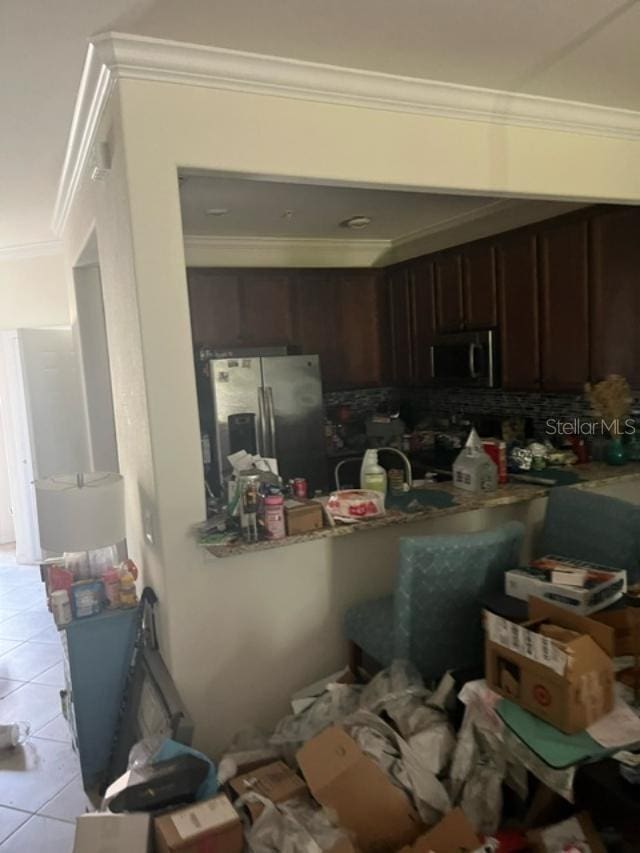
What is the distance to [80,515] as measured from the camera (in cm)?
243

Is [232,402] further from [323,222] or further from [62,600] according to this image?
[62,600]

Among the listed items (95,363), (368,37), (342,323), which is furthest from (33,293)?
(368,37)

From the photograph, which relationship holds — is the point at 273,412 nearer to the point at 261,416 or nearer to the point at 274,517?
the point at 261,416

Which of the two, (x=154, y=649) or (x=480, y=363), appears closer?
(x=154, y=649)

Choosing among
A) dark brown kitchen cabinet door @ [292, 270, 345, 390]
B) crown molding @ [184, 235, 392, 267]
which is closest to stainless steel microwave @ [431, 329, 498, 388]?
dark brown kitchen cabinet door @ [292, 270, 345, 390]

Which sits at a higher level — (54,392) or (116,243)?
(116,243)

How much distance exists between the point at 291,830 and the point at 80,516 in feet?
4.36

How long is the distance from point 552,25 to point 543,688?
198 cm

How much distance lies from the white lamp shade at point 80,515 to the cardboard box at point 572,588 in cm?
150

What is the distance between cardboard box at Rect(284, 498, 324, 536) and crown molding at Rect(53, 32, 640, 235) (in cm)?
144

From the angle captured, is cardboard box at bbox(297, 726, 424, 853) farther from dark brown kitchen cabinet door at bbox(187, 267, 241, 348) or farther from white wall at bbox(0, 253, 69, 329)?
white wall at bbox(0, 253, 69, 329)

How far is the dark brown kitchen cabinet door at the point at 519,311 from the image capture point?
381cm

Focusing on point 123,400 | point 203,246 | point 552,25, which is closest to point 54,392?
point 203,246

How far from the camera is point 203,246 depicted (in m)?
4.84
